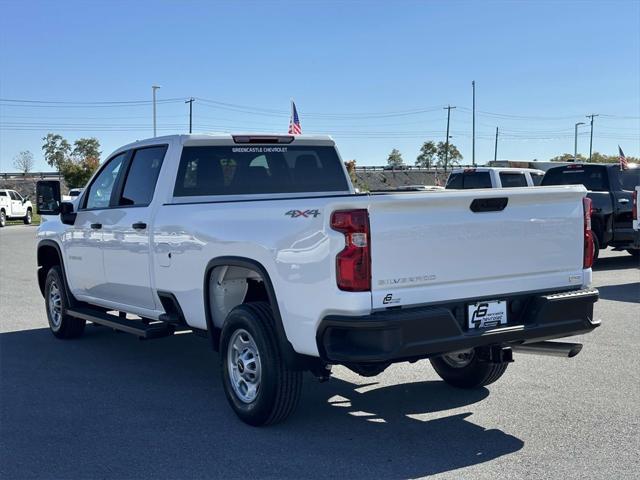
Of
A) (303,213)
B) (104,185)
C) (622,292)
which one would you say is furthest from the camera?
(622,292)

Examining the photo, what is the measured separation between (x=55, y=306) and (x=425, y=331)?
18.4 ft

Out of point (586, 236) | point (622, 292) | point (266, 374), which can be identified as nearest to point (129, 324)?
point (266, 374)

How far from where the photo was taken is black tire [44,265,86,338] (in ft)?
27.6

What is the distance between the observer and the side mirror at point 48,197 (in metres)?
8.00

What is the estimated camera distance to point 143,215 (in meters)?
6.57

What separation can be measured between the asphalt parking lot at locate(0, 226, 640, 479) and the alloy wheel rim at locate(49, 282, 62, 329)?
0.70m

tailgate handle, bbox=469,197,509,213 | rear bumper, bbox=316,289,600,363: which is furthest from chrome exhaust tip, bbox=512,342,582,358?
tailgate handle, bbox=469,197,509,213

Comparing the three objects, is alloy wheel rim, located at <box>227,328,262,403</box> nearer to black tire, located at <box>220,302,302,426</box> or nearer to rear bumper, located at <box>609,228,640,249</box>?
black tire, located at <box>220,302,302,426</box>

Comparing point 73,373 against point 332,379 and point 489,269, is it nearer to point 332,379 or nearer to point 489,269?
point 332,379

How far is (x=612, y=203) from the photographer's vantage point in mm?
14938

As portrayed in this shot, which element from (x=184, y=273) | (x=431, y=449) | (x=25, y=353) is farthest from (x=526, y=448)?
(x=25, y=353)

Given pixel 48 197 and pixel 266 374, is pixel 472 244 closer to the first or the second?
pixel 266 374

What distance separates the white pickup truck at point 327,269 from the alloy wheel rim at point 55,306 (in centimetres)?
186

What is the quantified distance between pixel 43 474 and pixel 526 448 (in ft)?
9.80
